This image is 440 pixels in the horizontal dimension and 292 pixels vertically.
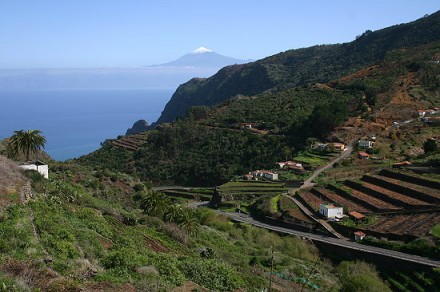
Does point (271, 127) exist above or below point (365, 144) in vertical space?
above

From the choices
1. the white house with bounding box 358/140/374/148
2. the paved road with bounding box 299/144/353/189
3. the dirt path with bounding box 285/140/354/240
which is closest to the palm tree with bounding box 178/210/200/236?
the dirt path with bounding box 285/140/354/240

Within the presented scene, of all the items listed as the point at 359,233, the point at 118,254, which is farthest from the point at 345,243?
the point at 118,254

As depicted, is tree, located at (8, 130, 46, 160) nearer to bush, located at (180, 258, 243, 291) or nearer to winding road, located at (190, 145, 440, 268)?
winding road, located at (190, 145, 440, 268)

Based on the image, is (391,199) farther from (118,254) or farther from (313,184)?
(118,254)

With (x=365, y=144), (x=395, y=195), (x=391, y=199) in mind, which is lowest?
(x=391, y=199)

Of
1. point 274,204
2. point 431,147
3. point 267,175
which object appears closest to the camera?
point 274,204

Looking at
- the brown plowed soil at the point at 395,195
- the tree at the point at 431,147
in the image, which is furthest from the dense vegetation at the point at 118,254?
the tree at the point at 431,147

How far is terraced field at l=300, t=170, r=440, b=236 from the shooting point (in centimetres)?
2895

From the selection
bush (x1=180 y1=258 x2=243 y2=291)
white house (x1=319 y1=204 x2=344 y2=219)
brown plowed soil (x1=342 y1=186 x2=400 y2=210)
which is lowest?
white house (x1=319 y1=204 x2=344 y2=219)

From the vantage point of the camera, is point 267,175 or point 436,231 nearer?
point 436,231

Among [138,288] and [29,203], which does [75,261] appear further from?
[29,203]

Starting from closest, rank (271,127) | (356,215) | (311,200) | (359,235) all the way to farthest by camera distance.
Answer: (359,235) → (356,215) → (311,200) → (271,127)

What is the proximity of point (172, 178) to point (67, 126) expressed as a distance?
435ft

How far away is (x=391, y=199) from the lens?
32.7 metres
